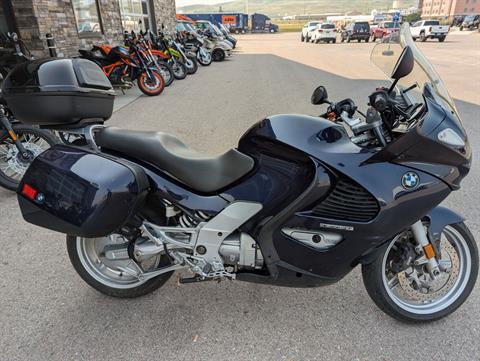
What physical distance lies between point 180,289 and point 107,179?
104 cm

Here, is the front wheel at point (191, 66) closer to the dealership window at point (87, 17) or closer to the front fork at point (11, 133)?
the dealership window at point (87, 17)

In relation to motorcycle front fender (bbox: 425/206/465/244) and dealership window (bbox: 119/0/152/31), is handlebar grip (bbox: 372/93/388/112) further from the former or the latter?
dealership window (bbox: 119/0/152/31)

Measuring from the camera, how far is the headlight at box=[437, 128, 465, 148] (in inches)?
65.1

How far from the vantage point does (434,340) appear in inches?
79.6

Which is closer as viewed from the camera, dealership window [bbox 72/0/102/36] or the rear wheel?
the rear wheel

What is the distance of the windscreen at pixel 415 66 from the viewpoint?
1.87 m

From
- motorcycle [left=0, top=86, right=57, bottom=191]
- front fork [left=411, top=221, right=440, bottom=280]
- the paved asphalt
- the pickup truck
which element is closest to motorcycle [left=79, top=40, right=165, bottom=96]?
motorcycle [left=0, top=86, right=57, bottom=191]

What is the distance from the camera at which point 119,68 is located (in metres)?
8.66

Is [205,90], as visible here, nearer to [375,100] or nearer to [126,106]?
[126,106]

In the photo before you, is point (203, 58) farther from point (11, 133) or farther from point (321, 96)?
point (321, 96)

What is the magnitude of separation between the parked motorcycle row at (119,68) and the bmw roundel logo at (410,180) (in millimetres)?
1778

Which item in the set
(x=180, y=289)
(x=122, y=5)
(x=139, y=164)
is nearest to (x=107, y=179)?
(x=139, y=164)

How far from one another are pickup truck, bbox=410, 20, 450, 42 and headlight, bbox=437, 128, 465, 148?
29.2 meters

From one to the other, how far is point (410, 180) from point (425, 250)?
52cm
